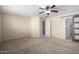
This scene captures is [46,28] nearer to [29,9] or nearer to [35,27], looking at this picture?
[35,27]

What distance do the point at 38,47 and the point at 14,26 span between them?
26.7 inches

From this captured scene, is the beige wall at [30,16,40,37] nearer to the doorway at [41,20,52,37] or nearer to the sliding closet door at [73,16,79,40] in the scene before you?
the doorway at [41,20,52,37]

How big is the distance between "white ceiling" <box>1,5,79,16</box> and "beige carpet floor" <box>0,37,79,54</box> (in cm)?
58

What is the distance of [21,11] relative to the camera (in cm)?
167

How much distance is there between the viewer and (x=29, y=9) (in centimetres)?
167

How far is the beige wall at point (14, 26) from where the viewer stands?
5.35 ft

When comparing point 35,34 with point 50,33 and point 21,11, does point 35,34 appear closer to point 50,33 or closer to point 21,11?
point 50,33

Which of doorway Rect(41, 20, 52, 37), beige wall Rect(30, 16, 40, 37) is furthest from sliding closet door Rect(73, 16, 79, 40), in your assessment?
beige wall Rect(30, 16, 40, 37)

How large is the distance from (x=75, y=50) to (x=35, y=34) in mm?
889

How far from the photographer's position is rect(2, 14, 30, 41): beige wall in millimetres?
1632

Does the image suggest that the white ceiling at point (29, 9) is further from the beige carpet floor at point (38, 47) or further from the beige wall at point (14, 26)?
the beige carpet floor at point (38, 47)
